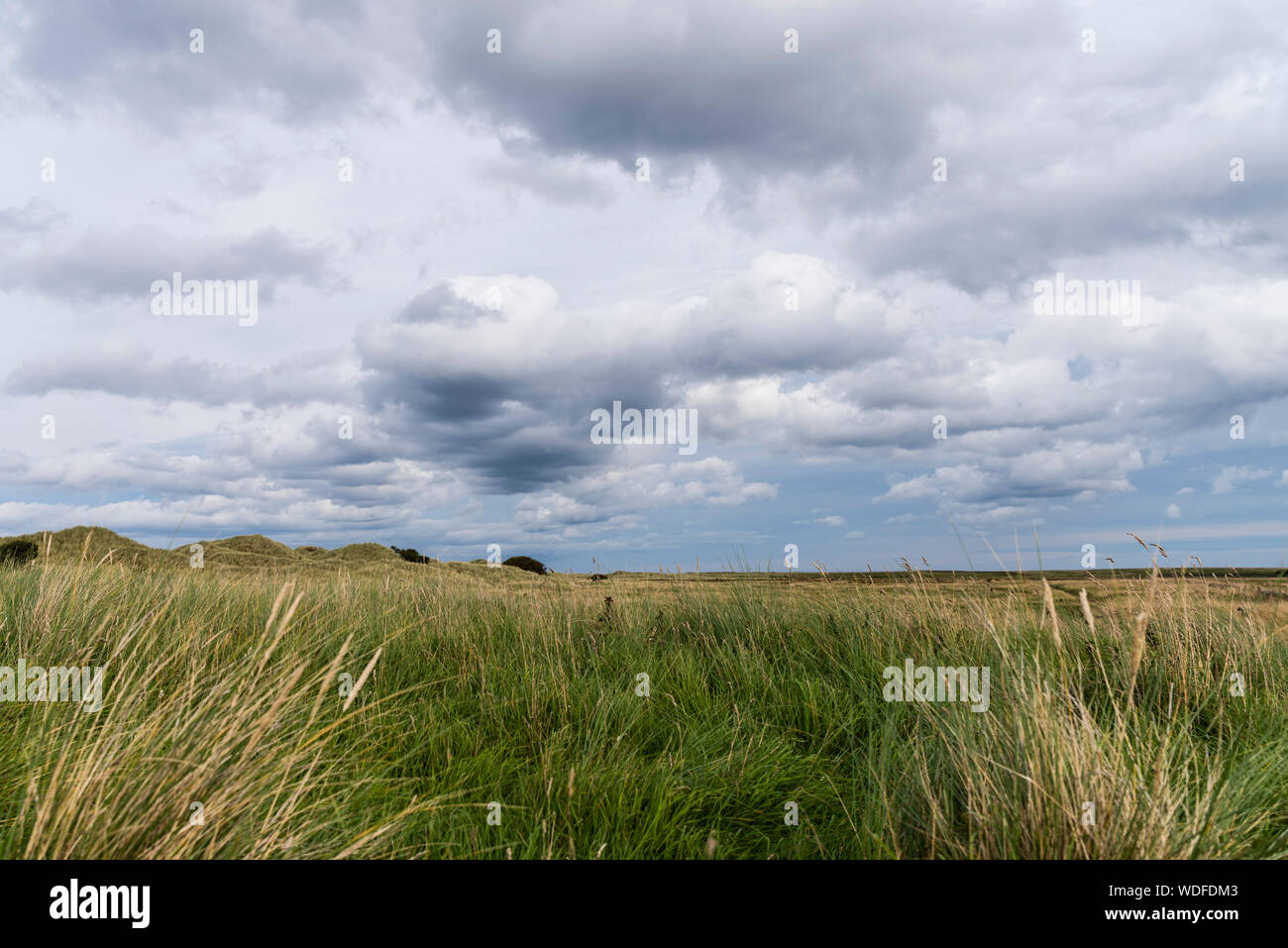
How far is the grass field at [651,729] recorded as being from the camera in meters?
2.46

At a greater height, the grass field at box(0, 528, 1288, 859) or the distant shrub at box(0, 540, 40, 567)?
the distant shrub at box(0, 540, 40, 567)

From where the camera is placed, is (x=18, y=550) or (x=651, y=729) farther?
(x=18, y=550)

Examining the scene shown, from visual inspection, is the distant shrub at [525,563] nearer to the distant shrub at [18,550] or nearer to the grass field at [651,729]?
the distant shrub at [18,550]

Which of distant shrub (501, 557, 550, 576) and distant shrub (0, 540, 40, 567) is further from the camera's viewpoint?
distant shrub (501, 557, 550, 576)

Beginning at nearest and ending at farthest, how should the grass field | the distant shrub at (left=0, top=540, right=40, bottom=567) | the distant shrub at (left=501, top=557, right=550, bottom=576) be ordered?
the grass field
the distant shrub at (left=0, top=540, right=40, bottom=567)
the distant shrub at (left=501, top=557, right=550, bottom=576)

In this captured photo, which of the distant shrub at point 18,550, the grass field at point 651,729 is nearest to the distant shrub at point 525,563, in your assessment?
the distant shrub at point 18,550

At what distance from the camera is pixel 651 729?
440cm

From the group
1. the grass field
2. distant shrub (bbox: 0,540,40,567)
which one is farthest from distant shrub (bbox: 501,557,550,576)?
the grass field

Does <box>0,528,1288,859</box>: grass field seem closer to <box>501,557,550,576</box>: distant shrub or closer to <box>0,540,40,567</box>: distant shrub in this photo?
<box>0,540,40,567</box>: distant shrub

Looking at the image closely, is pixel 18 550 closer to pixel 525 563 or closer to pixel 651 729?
pixel 525 563

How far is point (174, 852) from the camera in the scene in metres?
2.23

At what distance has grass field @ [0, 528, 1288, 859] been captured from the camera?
8.05ft

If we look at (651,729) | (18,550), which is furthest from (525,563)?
(651,729)
